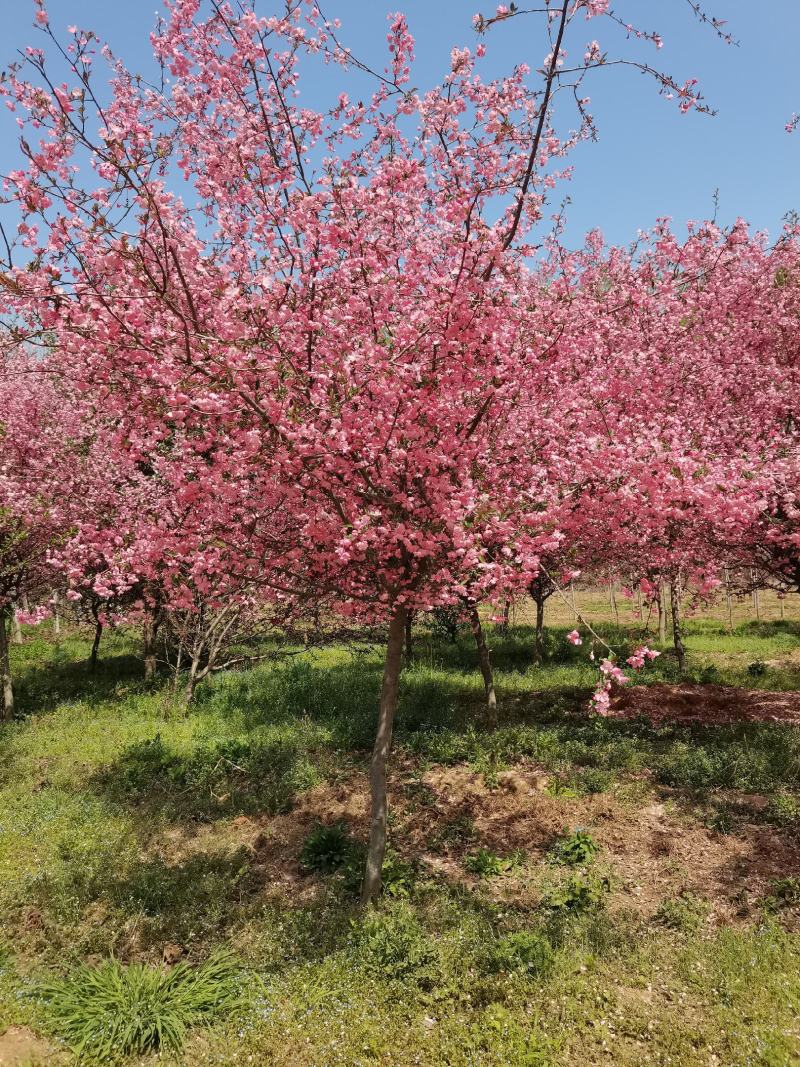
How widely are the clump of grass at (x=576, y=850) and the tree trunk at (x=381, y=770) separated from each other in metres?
2.35

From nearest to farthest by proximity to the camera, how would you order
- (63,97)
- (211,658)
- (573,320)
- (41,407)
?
(63,97) → (573,320) → (211,658) → (41,407)

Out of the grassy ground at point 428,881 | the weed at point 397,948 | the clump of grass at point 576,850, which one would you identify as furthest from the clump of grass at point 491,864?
the weed at point 397,948

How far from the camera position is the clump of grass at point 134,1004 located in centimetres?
527

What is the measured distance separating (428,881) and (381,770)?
1.73 metres

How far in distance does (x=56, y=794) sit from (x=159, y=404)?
794 cm

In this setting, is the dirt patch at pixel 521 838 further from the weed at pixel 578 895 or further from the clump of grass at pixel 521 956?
the clump of grass at pixel 521 956

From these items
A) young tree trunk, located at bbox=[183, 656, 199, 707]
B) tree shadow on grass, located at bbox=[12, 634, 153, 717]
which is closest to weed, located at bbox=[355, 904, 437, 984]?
young tree trunk, located at bbox=[183, 656, 199, 707]

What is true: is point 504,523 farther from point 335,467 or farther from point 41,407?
point 41,407

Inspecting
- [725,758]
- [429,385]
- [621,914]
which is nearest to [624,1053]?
[621,914]

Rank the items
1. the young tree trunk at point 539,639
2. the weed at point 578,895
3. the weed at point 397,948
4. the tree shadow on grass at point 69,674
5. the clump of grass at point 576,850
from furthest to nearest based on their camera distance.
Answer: the young tree trunk at point 539,639 → the tree shadow on grass at point 69,674 → the clump of grass at point 576,850 → the weed at point 578,895 → the weed at point 397,948

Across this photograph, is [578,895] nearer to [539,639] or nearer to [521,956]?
[521,956]

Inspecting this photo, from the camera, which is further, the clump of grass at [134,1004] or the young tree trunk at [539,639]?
the young tree trunk at [539,639]

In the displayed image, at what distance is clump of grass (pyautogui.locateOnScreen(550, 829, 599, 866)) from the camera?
303 inches

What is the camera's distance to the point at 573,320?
885 centimetres
